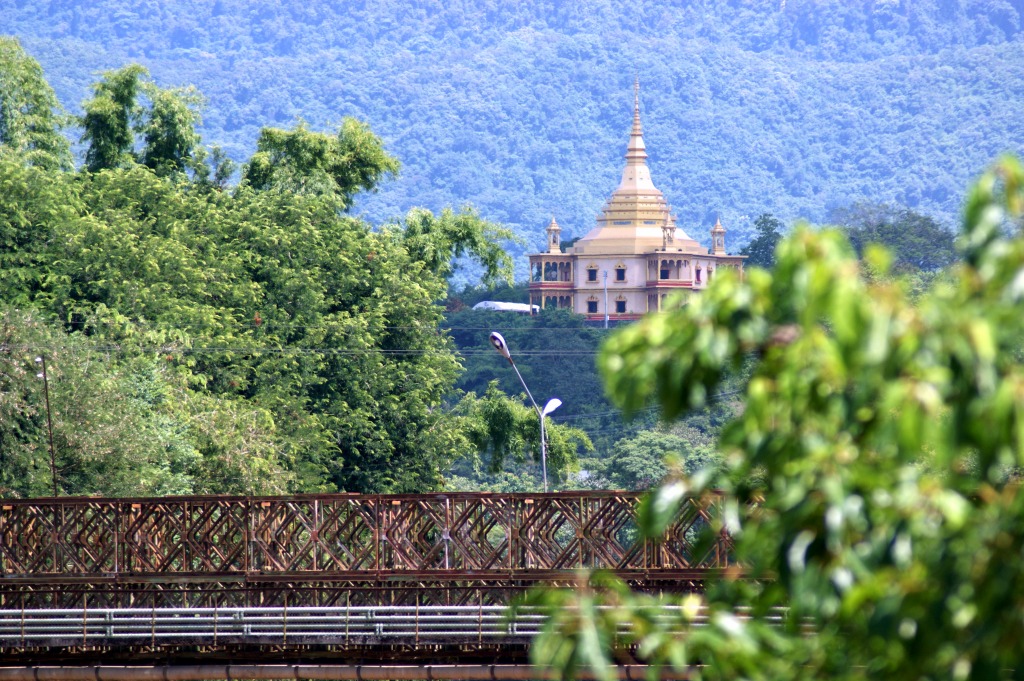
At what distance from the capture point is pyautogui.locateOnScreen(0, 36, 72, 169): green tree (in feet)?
202

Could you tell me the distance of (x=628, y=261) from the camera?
554ft

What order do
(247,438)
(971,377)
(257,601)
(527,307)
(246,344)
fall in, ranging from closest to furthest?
(971,377) < (257,601) < (247,438) < (246,344) < (527,307)

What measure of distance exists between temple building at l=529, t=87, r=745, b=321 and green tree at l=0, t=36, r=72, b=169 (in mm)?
104988

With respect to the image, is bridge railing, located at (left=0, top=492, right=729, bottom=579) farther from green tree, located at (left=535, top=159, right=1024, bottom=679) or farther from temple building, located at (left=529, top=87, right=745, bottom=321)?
temple building, located at (left=529, top=87, right=745, bottom=321)

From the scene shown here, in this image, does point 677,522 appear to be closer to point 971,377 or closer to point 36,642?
point 36,642

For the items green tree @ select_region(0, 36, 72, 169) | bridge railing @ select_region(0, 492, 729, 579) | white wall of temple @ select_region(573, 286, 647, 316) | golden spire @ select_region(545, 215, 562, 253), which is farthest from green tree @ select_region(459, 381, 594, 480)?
golden spire @ select_region(545, 215, 562, 253)

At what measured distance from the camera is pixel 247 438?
1756 inches

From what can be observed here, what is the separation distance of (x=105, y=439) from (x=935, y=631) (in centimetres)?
3395

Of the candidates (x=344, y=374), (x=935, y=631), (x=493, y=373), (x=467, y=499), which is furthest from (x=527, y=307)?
(x=935, y=631)

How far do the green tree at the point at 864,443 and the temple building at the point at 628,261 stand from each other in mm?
158429

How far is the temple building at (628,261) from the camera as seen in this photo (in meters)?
168

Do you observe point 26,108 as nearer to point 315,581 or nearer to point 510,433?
point 510,433

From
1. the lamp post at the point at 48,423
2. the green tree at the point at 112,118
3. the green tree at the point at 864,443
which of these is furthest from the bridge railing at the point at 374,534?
the green tree at the point at 112,118

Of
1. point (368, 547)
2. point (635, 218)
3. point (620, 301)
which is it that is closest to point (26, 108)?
point (368, 547)
